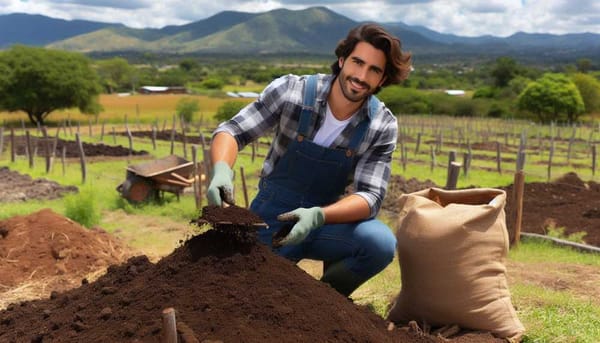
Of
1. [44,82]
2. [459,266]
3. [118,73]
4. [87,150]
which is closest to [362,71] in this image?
[459,266]

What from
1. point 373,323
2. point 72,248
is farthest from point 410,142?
point 373,323

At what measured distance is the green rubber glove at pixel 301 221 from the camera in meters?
3.02

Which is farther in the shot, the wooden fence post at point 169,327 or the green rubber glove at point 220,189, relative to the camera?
the green rubber glove at point 220,189

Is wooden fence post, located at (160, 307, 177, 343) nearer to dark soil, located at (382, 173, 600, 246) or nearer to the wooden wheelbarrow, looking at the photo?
dark soil, located at (382, 173, 600, 246)

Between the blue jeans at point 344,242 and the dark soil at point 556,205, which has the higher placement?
the blue jeans at point 344,242

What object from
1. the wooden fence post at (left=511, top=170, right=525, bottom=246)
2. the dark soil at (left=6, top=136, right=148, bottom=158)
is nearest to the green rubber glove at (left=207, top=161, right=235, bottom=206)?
the wooden fence post at (left=511, top=170, right=525, bottom=246)

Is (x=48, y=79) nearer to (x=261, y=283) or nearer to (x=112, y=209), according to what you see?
(x=112, y=209)

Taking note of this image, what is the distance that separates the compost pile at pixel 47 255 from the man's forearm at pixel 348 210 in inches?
116

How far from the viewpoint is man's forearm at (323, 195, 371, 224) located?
3262 millimetres

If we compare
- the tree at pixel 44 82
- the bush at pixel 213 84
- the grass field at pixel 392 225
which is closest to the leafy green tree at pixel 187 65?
the bush at pixel 213 84

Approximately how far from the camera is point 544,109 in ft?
154

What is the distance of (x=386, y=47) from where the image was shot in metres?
3.38

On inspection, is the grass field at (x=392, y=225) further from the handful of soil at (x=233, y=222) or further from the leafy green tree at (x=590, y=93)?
the leafy green tree at (x=590, y=93)

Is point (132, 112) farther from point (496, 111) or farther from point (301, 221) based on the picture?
point (301, 221)
